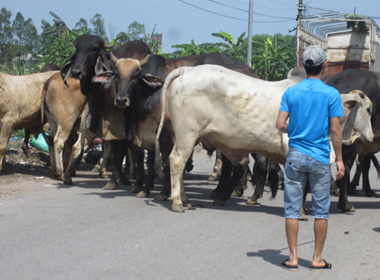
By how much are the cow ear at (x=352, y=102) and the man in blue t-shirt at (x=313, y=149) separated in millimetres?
2570

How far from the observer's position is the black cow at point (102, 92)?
8781 mm

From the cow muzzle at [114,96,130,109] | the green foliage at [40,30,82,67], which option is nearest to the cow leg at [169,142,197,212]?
the cow muzzle at [114,96,130,109]

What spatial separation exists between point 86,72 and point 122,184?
2247 millimetres

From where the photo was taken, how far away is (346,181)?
23.0 feet

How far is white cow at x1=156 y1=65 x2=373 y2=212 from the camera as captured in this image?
22.1 feet

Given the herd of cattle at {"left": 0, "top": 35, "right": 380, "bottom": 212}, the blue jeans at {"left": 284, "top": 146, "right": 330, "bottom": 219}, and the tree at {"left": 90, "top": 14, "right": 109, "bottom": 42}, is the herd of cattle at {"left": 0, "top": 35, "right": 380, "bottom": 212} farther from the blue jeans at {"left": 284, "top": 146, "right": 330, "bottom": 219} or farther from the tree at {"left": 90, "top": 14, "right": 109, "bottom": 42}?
the tree at {"left": 90, "top": 14, "right": 109, "bottom": 42}

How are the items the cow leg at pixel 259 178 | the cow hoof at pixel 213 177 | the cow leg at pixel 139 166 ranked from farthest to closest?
1. the cow hoof at pixel 213 177
2. the cow leg at pixel 139 166
3. the cow leg at pixel 259 178

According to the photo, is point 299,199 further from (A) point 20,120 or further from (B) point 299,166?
(A) point 20,120

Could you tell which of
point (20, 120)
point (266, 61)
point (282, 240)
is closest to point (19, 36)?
point (266, 61)

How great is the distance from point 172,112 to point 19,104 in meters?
4.49

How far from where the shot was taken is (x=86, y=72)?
28.7 feet

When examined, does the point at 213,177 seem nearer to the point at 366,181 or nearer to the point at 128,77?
the point at 366,181

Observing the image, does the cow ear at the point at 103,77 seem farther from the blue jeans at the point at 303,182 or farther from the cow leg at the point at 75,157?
the blue jeans at the point at 303,182

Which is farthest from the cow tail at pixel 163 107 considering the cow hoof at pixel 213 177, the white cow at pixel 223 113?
the cow hoof at pixel 213 177
